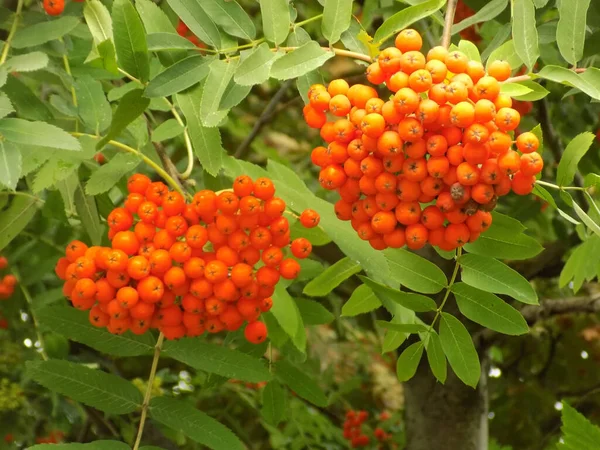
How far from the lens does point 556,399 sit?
3236mm

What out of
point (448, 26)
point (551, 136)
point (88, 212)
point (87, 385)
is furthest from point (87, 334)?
point (551, 136)

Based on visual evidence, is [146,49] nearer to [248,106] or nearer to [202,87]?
[202,87]

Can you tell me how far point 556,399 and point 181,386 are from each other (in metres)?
1.47

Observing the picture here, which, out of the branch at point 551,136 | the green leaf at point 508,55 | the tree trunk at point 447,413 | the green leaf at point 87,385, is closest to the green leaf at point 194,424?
the green leaf at point 87,385

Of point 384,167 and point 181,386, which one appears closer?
point 384,167

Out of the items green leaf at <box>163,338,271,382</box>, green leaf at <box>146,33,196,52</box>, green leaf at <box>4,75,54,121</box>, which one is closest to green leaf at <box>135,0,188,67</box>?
green leaf at <box>146,33,196,52</box>

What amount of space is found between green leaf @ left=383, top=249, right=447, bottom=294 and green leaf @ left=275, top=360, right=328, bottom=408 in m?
0.49

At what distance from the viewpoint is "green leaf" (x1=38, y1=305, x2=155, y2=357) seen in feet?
5.57

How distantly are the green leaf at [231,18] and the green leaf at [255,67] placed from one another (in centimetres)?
11

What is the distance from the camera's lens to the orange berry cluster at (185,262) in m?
1.43

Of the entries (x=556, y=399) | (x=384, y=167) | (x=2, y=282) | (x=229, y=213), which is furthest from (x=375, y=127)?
(x=556, y=399)

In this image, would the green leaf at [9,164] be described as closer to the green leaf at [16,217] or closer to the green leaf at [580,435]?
the green leaf at [16,217]

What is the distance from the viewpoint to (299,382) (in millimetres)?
1959

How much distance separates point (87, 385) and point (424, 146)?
89cm
